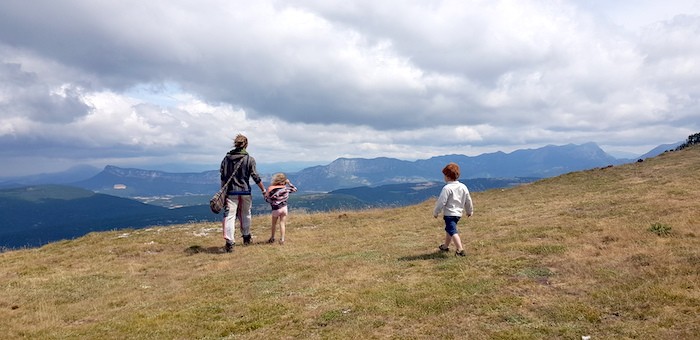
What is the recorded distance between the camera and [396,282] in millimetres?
10070

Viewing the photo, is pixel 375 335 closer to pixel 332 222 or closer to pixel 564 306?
pixel 564 306

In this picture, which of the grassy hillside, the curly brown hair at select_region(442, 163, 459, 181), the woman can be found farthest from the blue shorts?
the woman

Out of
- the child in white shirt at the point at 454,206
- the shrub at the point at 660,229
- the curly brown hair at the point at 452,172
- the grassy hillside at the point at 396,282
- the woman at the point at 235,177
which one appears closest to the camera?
the grassy hillside at the point at 396,282

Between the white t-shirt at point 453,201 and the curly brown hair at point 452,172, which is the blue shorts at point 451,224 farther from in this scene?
the curly brown hair at point 452,172

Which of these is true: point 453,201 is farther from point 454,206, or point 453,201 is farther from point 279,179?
point 279,179

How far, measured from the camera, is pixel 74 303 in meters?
11.1

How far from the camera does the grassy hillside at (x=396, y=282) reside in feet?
23.4

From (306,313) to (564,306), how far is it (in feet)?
16.1

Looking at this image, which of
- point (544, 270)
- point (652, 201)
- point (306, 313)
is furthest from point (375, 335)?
point (652, 201)

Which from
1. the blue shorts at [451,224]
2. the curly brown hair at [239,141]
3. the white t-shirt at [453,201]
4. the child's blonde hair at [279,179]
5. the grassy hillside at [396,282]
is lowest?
the grassy hillside at [396,282]

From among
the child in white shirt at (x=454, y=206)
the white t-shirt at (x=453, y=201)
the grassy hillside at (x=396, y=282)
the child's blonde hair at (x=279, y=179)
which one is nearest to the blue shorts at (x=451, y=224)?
the child in white shirt at (x=454, y=206)

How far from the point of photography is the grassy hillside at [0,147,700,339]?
281 inches

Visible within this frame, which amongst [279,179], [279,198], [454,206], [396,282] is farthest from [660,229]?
[279,179]

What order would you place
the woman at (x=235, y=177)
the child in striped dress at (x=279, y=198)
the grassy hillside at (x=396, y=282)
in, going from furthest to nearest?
the child in striped dress at (x=279, y=198)
the woman at (x=235, y=177)
the grassy hillside at (x=396, y=282)
